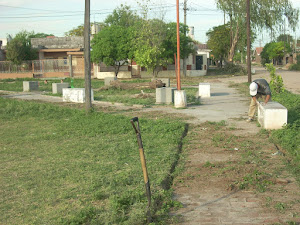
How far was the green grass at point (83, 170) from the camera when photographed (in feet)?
15.8

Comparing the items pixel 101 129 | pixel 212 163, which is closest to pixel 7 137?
pixel 101 129

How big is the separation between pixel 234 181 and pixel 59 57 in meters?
44.6

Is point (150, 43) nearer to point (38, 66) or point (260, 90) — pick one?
point (38, 66)

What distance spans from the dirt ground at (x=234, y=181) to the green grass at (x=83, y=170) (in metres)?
0.39

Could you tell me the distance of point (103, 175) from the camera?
6.39m

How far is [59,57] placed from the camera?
4781 centimetres

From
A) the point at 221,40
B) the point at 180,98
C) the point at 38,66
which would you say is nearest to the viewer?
the point at 180,98

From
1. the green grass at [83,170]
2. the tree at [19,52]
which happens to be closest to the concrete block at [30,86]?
the green grass at [83,170]

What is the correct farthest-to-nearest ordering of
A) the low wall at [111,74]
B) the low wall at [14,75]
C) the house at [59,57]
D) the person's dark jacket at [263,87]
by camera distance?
1. the house at [59,57]
2. the low wall at [14,75]
3. the low wall at [111,74]
4. the person's dark jacket at [263,87]

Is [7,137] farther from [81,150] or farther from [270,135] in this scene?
[270,135]

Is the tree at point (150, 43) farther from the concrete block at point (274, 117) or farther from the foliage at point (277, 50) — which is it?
the foliage at point (277, 50)

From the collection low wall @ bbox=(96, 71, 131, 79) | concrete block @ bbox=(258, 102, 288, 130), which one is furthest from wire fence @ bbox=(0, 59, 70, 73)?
concrete block @ bbox=(258, 102, 288, 130)

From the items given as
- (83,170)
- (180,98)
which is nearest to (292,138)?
(83,170)

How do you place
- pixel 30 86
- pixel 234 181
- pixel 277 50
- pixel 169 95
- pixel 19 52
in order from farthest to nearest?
pixel 277 50, pixel 19 52, pixel 30 86, pixel 169 95, pixel 234 181
